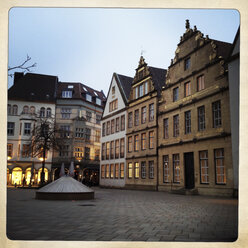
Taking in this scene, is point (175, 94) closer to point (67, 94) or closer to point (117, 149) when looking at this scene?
point (117, 149)

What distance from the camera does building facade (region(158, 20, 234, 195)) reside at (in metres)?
18.3

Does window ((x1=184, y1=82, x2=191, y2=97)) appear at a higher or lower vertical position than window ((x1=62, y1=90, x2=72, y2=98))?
lower

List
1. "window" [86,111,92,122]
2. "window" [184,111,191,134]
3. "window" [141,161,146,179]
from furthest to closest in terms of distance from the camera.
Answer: "window" [86,111,92,122] < "window" [141,161,146,179] < "window" [184,111,191,134]

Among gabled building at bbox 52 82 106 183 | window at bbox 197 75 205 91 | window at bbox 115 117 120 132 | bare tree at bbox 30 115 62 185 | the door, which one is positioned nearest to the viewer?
window at bbox 197 75 205 91

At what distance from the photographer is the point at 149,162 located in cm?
2736

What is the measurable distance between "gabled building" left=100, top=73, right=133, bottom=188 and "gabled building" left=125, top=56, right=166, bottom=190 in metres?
1.33

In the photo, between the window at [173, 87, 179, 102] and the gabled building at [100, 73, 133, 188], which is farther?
the gabled building at [100, 73, 133, 188]

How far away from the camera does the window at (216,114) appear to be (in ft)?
61.3

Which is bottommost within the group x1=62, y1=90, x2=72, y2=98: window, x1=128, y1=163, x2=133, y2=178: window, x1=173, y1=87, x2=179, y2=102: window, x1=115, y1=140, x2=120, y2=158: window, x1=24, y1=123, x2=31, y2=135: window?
x1=128, y1=163, x2=133, y2=178: window

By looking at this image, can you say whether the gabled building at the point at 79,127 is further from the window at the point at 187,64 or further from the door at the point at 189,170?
the door at the point at 189,170

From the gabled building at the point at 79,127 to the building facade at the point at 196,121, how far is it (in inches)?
551

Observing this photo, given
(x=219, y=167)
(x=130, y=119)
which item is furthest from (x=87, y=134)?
(x=219, y=167)

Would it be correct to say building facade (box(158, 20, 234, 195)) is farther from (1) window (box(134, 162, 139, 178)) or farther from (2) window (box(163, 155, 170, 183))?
(1) window (box(134, 162, 139, 178))

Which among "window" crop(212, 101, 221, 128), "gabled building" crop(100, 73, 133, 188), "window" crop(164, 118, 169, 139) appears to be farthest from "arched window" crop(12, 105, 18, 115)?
"window" crop(212, 101, 221, 128)
